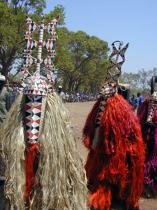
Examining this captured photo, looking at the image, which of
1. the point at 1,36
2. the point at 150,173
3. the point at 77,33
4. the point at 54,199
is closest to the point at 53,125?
the point at 54,199

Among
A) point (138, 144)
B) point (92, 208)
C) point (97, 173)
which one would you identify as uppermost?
point (138, 144)

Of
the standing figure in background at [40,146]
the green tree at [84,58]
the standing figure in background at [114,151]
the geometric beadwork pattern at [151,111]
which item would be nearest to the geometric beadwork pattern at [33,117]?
the standing figure in background at [40,146]

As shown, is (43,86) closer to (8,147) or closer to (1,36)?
(8,147)

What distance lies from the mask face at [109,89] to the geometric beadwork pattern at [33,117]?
1211 millimetres

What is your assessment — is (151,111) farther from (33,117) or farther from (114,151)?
(33,117)

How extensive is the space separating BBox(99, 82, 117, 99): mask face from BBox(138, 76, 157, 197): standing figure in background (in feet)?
3.75

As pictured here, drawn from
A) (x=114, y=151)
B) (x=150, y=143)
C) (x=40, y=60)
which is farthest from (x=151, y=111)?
(x=40, y=60)

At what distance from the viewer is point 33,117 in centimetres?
483

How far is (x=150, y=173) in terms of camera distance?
6.74 meters

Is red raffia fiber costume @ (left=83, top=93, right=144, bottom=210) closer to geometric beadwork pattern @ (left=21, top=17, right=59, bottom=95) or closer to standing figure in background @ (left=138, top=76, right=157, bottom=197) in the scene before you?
standing figure in background @ (left=138, top=76, right=157, bottom=197)

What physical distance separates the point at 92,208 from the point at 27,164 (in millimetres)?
1263

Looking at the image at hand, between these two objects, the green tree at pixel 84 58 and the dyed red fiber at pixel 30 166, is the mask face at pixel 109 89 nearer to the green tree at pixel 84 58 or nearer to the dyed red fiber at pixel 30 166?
the dyed red fiber at pixel 30 166

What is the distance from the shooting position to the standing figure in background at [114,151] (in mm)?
5676

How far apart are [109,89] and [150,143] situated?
4.58ft
